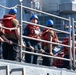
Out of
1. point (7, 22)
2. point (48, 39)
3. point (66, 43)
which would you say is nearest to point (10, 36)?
point (7, 22)

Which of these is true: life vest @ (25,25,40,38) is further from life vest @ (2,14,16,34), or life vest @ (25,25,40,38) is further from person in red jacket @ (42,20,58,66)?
life vest @ (2,14,16,34)

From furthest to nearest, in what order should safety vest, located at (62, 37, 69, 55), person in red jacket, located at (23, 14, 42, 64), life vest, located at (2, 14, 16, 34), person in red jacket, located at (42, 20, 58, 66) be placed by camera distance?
safety vest, located at (62, 37, 69, 55) → person in red jacket, located at (42, 20, 58, 66) → person in red jacket, located at (23, 14, 42, 64) → life vest, located at (2, 14, 16, 34)

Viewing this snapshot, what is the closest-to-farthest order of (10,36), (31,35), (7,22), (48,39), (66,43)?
(7,22) → (10,36) → (31,35) → (48,39) → (66,43)

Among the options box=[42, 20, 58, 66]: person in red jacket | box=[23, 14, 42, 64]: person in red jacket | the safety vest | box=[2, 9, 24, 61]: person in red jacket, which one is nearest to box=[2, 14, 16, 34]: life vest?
box=[2, 9, 24, 61]: person in red jacket

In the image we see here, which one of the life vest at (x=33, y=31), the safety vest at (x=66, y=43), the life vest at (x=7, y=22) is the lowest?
the safety vest at (x=66, y=43)

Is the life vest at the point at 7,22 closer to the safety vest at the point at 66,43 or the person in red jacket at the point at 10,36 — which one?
the person in red jacket at the point at 10,36

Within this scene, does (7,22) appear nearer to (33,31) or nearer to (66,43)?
(33,31)

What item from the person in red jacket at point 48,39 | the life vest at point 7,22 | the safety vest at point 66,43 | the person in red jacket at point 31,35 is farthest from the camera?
the safety vest at point 66,43

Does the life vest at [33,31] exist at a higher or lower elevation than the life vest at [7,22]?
lower

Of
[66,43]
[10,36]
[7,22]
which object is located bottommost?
[66,43]

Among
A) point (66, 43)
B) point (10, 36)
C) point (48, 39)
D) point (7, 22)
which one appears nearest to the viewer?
point (7, 22)

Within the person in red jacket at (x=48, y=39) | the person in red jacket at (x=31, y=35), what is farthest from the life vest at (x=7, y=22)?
the person in red jacket at (x=48, y=39)

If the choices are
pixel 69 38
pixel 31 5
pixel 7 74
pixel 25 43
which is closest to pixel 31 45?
pixel 25 43

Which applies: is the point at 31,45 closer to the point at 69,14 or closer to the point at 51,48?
the point at 51,48
